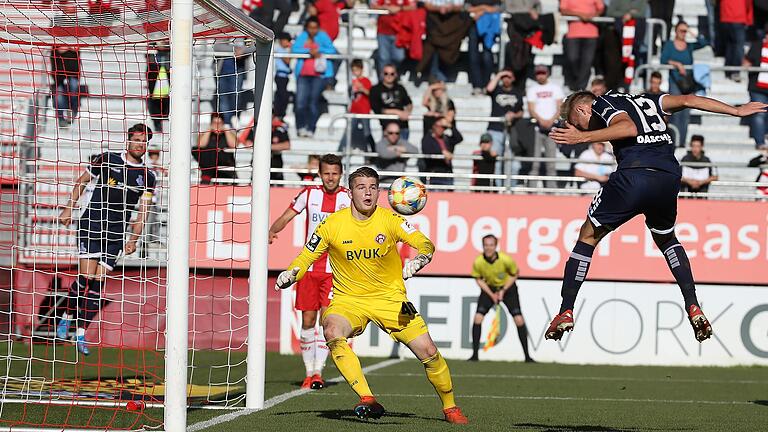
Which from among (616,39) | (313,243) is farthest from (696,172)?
(313,243)

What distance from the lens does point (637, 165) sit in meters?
8.25

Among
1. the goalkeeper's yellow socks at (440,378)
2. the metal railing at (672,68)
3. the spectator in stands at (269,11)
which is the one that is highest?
the spectator in stands at (269,11)

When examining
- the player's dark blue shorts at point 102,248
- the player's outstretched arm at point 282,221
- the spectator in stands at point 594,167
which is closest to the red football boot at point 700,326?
the player's outstretched arm at point 282,221

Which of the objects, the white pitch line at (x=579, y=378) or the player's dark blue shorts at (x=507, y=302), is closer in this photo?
the white pitch line at (x=579, y=378)

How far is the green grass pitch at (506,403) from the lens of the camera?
8664 millimetres

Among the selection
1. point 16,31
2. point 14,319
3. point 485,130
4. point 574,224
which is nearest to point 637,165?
point 16,31

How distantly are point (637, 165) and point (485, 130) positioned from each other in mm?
12597

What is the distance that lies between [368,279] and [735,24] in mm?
14185

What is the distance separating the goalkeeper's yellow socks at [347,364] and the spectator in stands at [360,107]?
10817 mm

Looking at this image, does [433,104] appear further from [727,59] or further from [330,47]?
[727,59]

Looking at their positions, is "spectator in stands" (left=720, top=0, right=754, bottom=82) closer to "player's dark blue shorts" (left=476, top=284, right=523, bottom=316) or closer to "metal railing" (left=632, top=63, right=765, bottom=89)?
"metal railing" (left=632, top=63, right=765, bottom=89)

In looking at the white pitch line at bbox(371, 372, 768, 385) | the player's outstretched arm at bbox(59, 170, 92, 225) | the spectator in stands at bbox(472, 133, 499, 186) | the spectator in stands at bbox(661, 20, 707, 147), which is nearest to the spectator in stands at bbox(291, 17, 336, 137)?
the spectator in stands at bbox(472, 133, 499, 186)

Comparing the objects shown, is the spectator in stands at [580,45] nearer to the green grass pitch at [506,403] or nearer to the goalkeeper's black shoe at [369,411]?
the green grass pitch at [506,403]

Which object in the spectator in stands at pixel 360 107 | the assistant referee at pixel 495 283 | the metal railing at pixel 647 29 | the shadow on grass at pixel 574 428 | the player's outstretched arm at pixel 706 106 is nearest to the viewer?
the player's outstretched arm at pixel 706 106
